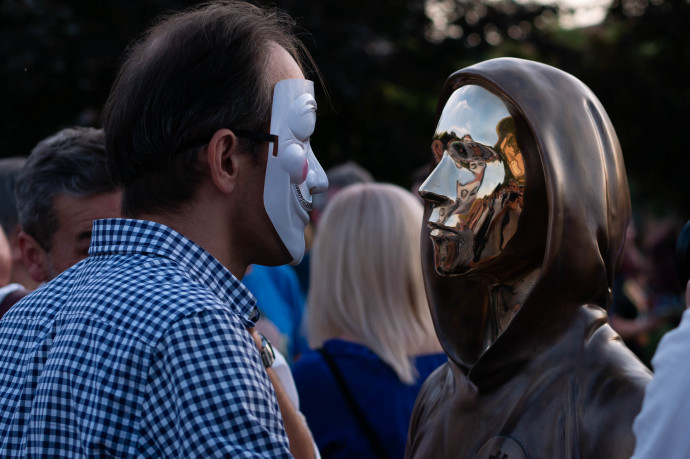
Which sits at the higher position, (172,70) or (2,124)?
(172,70)

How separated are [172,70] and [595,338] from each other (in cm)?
114

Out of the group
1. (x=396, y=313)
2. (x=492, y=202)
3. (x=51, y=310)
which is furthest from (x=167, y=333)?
(x=396, y=313)

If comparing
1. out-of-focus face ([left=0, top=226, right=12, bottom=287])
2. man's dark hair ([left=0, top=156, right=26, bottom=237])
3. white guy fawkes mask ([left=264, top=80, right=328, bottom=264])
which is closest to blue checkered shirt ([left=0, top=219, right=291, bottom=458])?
white guy fawkes mask ([left=264, top=80, right=328, bottom=264])

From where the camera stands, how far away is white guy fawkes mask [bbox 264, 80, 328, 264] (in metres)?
→ 2.05

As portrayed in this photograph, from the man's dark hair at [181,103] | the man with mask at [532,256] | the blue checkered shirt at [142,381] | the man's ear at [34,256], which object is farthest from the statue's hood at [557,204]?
the man's ear at [34,256]

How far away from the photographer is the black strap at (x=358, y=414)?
3.14 metres

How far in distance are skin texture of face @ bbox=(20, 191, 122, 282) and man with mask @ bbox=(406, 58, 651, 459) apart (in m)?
1.34

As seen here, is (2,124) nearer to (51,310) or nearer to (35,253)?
(35,253)

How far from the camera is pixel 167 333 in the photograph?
1.57 m

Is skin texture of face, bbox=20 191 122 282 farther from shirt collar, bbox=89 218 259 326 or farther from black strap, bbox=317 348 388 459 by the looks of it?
shirt collar, bbox=89 218 259 326

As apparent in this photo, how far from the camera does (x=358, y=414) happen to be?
3.18m

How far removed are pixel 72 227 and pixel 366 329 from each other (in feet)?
3.88

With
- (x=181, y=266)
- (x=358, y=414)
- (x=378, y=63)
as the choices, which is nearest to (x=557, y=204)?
(x=181, y=266)

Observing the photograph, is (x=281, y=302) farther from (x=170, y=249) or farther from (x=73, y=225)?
(x=170, y=249)
